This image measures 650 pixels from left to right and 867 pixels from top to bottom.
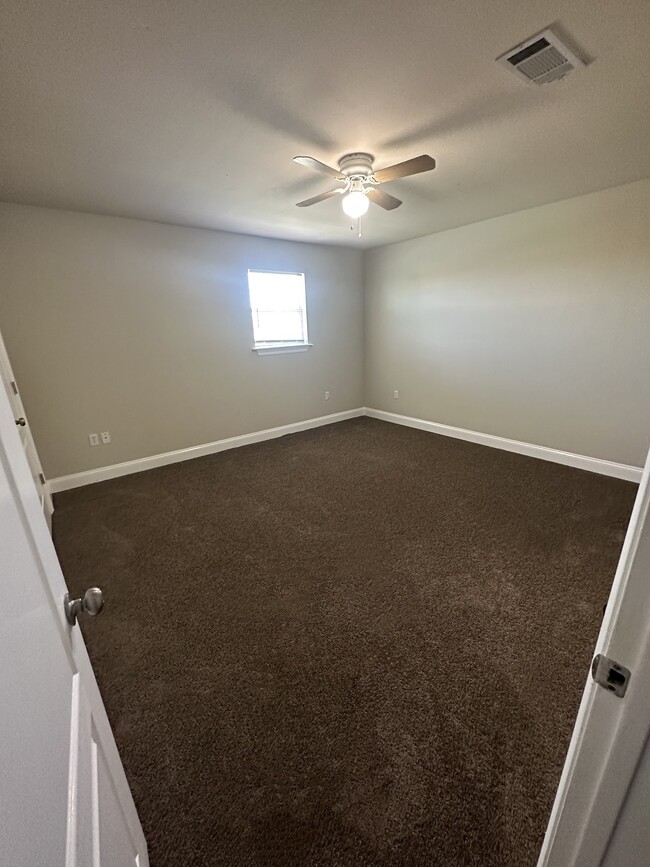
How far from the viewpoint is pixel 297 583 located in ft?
6.62

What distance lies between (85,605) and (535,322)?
13.1ft

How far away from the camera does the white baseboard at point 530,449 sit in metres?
3.12

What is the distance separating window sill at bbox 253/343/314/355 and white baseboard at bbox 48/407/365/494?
929mm

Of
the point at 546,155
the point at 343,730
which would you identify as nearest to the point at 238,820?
the point at 343,730

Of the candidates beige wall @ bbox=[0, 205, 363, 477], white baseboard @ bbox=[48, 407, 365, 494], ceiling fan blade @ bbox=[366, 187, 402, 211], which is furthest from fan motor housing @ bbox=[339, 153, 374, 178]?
white baseboard @ bbox=[48, 407, 365, 494]

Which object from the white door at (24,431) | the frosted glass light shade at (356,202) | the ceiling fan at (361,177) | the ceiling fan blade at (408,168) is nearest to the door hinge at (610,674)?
the ceiling fan blade at (408,168)

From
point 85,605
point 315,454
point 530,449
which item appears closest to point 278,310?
point 315,454

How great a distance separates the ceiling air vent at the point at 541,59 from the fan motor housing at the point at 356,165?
0.85 m

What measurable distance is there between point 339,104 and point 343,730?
2.58 m

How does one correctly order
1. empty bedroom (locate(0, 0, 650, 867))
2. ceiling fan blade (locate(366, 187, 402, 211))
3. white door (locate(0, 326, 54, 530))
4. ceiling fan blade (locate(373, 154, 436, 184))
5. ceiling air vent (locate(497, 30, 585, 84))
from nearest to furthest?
empty bedroom (locate(0, 0, 650, 867)), ceiling air vent (locate(497, 30, 585, 84)), ceiling fan blade (locate(373, 154, 436, 184)), ceiling fan blade (locate(366, 187, 402, 211)), white door (locate(0, 326, 54, 530))

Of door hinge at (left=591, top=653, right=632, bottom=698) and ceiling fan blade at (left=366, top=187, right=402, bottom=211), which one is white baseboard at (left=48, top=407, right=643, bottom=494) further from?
door hinge at (left=591, top=653, right=632, bottom=698)

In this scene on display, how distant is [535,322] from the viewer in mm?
3451

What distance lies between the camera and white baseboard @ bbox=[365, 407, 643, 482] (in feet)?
10.2

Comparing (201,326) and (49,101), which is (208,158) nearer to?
(49,101)
